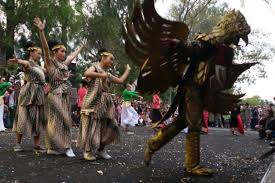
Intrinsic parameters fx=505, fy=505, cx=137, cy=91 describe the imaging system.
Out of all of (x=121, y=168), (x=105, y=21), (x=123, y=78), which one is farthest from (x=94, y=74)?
(x=105, y=21)

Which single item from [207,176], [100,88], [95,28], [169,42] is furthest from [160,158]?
[95,28]

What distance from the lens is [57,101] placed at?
802cm

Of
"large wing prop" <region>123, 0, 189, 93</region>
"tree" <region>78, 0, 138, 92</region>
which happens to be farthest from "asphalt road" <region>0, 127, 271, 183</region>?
"tree" <region>78, 0, 138, 92</region>

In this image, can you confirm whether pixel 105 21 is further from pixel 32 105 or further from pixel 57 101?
pixel 57 101

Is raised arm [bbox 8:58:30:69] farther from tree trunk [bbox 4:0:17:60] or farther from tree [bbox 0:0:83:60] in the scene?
tree trunk [bbox 4:0:17:60]

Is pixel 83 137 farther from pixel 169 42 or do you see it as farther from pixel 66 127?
pixel 169 42

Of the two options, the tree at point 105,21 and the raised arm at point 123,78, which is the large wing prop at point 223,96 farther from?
the tree at point 105,21

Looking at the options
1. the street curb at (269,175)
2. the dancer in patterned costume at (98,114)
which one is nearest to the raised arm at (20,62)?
the dancer in patterned costume at (98,114)

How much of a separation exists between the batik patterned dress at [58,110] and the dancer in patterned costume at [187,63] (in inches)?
82.1

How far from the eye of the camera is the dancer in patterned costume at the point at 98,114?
293 inches

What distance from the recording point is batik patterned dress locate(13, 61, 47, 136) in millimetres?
8406

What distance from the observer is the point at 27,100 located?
332 inches

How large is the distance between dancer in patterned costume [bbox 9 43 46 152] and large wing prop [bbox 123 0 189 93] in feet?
9.62

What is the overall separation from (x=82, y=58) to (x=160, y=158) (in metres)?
34.2
